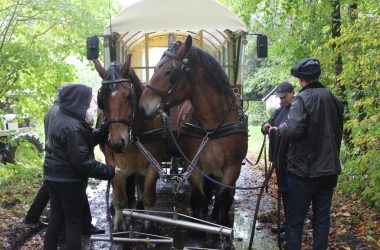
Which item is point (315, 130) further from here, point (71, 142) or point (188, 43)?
point (71, 142)

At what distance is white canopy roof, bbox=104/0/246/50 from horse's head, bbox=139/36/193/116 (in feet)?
5.15

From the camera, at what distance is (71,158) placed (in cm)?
342

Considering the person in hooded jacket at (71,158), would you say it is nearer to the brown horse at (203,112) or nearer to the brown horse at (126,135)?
the brown horse at (126,135)

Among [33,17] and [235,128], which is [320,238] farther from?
[33,17]

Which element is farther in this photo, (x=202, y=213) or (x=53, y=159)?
(x=202, y=213)

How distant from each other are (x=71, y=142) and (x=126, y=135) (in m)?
0.65

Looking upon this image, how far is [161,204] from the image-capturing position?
6824 mm

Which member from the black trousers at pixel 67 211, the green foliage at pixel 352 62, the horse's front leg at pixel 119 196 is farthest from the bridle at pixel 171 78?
A: the green foliage at pixel 352 62

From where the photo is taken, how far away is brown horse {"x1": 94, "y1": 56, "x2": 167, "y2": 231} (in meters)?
A: 3.92

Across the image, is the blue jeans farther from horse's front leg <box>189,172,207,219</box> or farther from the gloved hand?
the gloved hand

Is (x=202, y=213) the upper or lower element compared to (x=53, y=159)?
lower

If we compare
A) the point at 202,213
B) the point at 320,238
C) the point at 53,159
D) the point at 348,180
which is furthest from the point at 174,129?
the point at 348,180

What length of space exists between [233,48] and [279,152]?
10.2 ft

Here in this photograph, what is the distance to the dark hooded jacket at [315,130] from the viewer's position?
340 centimetres
